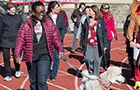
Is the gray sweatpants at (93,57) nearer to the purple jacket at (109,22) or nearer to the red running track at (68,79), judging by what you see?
the red running track at (68,79)

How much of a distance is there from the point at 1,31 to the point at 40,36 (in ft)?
10.8

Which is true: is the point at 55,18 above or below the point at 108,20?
above

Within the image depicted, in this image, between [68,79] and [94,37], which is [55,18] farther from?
[68,79]

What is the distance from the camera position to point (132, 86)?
10289 mm

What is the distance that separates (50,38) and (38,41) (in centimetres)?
22

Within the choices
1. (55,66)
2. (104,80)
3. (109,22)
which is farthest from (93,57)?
(104,80)

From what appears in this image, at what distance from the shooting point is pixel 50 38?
7715 millimetres

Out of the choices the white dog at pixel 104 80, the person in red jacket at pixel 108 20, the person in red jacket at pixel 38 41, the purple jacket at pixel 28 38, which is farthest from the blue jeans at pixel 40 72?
the person in red jacket at pixel 108 20

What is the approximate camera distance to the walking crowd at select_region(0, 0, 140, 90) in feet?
25.1

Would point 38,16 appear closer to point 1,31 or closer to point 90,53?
point 90,53

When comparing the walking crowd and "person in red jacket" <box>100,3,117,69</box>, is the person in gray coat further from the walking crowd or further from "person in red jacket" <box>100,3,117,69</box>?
"person in red jacket" <box>100,3,117,69</box>

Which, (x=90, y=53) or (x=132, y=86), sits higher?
(x=90, y=53)

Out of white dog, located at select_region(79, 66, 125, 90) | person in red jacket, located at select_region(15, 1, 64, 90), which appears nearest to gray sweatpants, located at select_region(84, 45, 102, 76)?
person in red jacket, located at select_region(15, 1, 64, 90)

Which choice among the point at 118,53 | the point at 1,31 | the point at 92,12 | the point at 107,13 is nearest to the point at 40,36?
the point at 92,12
